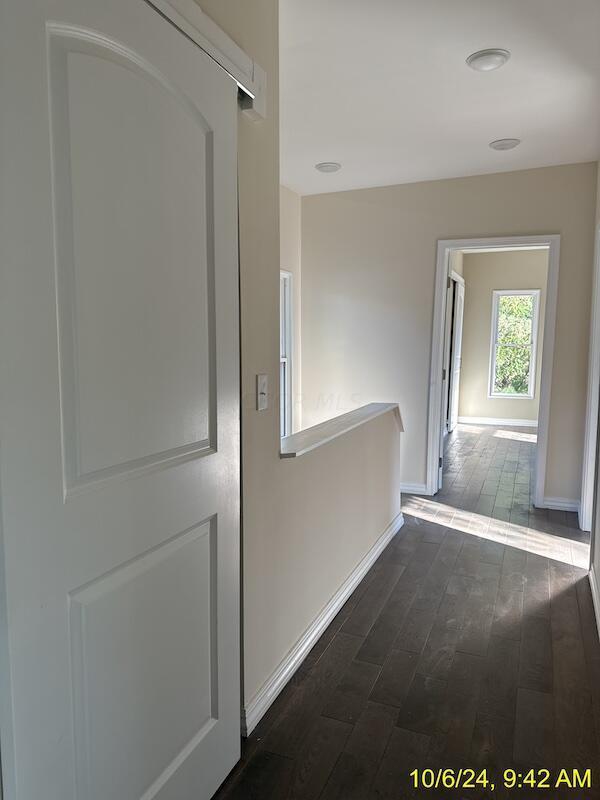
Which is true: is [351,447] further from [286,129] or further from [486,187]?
[486,187]

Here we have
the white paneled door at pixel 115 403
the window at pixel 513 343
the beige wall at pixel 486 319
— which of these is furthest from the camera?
the window at pixel 513 343

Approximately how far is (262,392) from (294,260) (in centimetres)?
342

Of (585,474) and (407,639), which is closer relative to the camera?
(407,639)

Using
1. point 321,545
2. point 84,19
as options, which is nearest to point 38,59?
point 84,19

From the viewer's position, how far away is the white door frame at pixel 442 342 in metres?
4.27

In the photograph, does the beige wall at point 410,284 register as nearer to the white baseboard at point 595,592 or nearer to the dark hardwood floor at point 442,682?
the dark hardwood floor at point 442,682

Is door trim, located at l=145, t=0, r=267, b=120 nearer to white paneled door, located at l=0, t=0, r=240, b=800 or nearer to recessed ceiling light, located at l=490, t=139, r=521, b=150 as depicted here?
white paneled door, located at l=0, t=0, r=240, b=800

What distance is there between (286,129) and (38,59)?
2.83 meters

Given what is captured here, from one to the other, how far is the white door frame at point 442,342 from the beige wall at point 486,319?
4.04 metres

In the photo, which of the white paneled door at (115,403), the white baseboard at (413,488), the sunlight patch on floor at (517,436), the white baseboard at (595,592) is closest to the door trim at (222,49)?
the white paneled door at (115,403)

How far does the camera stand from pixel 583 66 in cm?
261

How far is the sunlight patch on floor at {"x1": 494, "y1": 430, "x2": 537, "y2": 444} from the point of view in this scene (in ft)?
24.1

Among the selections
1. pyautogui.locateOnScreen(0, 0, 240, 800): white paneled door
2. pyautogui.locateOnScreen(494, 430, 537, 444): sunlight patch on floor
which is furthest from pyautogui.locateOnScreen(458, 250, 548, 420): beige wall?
pyautogui.locateOnScreen(0, 0, 240, 800): white paneled door

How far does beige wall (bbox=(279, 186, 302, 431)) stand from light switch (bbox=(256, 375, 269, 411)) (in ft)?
10.2
